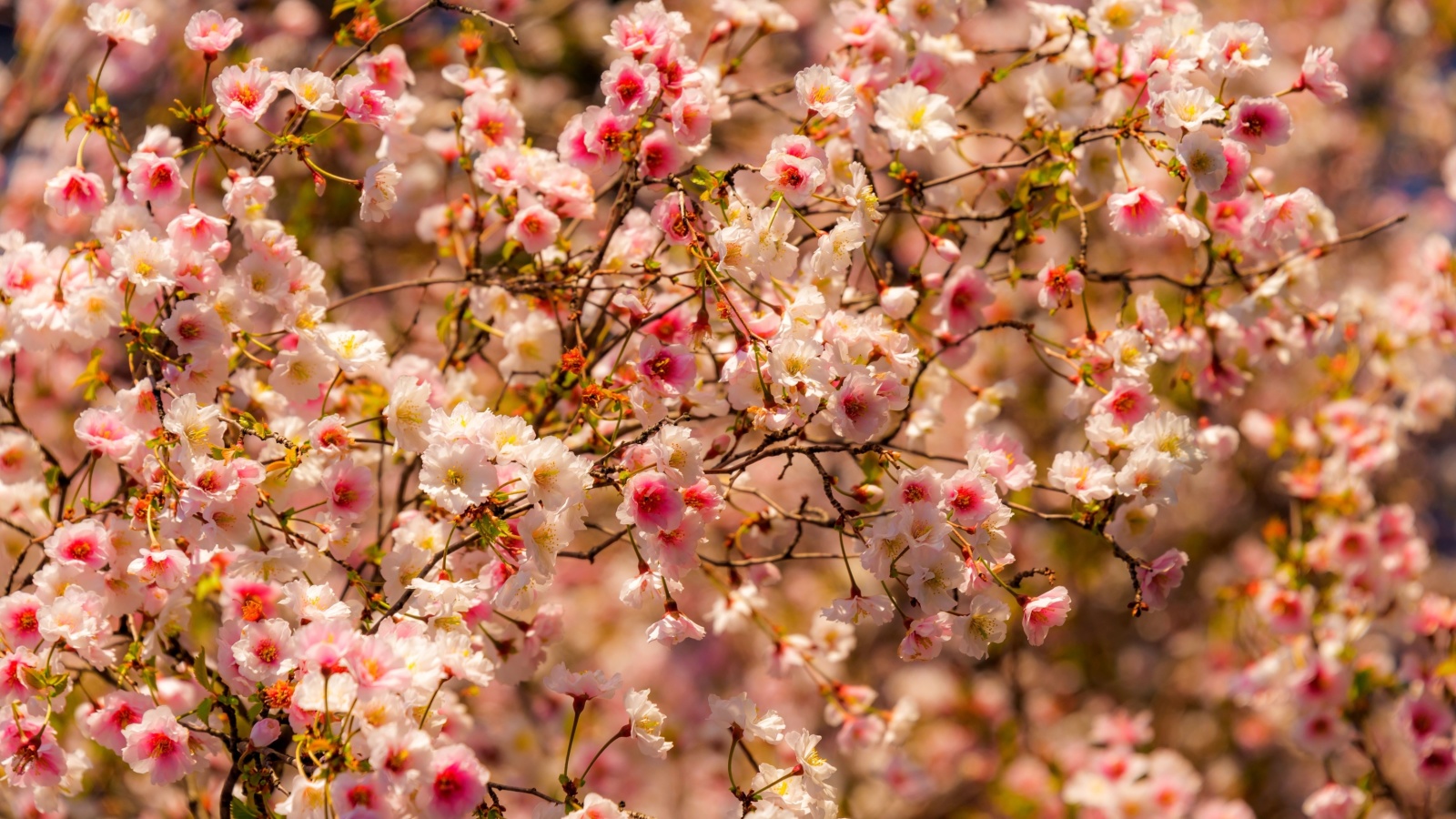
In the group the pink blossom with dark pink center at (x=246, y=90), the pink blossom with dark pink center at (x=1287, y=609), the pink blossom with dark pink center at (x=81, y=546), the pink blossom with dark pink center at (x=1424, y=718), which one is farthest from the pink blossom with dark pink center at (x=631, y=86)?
the pink blossom with dark pink center at (x=1424, y=718)

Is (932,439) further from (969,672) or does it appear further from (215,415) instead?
(215,415)

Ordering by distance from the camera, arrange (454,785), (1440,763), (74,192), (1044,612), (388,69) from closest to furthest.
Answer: (454,785), (1044,612), (74,192), (388,69), (1440,763)

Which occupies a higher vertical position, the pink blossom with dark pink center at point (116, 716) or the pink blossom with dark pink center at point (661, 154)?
the pink blossom with dark pink center at point (661, 154)

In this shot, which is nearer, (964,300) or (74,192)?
(74,192)

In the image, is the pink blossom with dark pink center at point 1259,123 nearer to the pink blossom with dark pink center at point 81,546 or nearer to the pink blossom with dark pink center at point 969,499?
the pink blossom with dark pink center at point 969,499

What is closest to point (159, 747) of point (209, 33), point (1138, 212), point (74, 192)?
point (74, 192)

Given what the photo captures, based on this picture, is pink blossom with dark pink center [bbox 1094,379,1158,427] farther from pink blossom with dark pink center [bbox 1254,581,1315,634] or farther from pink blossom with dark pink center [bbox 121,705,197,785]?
pink blossom with dark pink center [bbox 121,705,197,785]

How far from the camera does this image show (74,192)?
75.6 inches

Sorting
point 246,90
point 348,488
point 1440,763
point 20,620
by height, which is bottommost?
point 1440,763

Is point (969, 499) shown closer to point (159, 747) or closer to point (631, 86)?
point (631, 86)

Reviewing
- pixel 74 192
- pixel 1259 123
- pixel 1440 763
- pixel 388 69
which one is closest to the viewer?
pixel 1259 123

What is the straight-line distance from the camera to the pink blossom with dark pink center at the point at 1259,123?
1.78m

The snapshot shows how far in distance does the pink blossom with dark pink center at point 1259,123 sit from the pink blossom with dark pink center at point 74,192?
192 cm

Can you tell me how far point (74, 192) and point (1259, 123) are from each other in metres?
2.00
